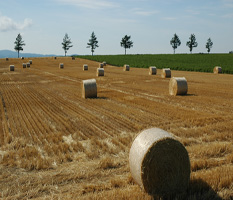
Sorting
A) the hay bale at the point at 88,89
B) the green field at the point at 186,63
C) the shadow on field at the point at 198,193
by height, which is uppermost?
the green field at the point at 186,63

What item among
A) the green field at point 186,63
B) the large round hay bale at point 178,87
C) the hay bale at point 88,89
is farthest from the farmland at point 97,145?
the green field at point 186,63

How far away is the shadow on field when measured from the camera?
17.7 ft

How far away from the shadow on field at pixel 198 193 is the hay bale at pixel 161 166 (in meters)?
0.14

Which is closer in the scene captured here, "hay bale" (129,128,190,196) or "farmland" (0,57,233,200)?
"hay bale" (129,128,190,196)

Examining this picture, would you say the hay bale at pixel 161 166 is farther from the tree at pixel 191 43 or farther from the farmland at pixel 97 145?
the tree at pixel 191 43

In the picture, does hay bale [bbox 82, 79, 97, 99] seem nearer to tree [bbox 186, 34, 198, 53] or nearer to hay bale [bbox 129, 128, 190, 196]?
hay bale [bbox 129, 128, 190, 196]

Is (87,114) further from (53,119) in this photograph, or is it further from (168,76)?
(168,76)

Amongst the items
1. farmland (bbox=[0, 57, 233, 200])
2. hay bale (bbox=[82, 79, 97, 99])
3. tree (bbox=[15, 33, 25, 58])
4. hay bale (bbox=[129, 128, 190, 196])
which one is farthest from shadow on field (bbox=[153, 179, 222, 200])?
tree (bbox=[15, 33, 25, 58])

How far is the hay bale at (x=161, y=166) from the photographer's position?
5539mm

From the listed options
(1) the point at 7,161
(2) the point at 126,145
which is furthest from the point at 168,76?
(1) the point at 7,161

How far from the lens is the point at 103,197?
5.39 metres

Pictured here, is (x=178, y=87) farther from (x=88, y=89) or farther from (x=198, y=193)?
(x=198, y=193)

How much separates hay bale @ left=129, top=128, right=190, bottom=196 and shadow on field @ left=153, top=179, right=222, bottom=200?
139 mm

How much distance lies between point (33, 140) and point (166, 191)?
17.3ft
